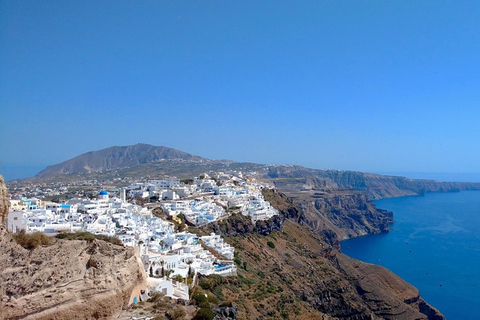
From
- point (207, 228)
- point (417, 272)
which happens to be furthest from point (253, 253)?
point (417, 272)

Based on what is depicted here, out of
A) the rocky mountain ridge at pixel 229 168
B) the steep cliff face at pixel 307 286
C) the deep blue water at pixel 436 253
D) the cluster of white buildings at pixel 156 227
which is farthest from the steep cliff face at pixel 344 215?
the cluster of white buildings at pixel 156 227

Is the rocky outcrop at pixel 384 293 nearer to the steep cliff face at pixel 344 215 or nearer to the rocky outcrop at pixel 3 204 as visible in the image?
the rocky outcrop at pixel 3 204

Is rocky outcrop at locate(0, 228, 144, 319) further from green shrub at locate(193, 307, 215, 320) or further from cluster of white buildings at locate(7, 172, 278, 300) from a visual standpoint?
cluster of white buildings at locate(7, 172, 278, 300)

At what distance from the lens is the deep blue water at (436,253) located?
Result: 4600 cm

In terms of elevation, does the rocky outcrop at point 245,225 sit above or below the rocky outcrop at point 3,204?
below

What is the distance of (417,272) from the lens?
5544cm

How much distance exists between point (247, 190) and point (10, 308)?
45.7 meters

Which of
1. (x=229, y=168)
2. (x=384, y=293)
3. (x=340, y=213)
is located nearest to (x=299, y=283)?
(x=384, y=293)

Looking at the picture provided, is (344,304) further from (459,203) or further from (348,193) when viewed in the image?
(459,203)

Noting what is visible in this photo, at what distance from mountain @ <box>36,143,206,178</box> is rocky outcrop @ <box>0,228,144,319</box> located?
16090 centimetres

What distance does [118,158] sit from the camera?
183m

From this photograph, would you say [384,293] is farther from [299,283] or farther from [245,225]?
[245,225]

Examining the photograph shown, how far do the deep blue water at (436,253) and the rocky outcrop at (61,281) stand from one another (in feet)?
135

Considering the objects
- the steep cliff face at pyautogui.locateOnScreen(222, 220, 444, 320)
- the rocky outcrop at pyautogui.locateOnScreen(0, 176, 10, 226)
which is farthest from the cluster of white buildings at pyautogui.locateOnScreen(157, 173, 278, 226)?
the rocky outcrop at pyautogui.locateOnScreen(0, 176, 10, 226)
